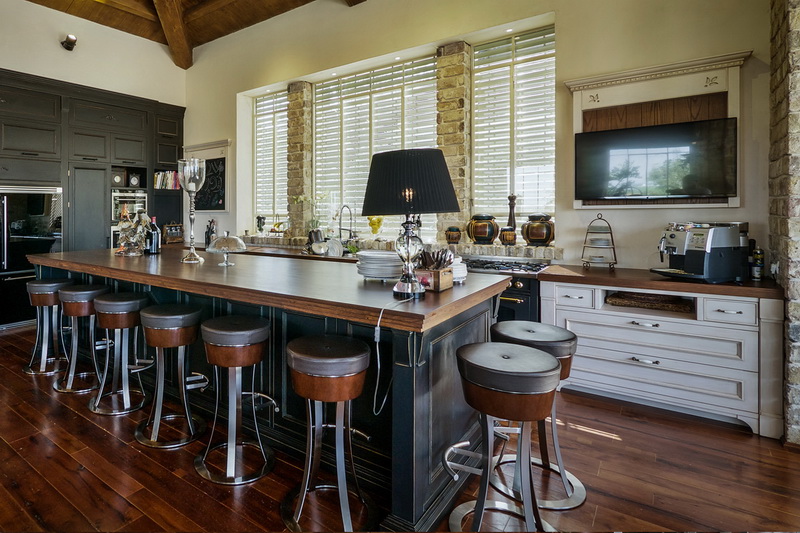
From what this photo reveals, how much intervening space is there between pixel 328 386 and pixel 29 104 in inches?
235

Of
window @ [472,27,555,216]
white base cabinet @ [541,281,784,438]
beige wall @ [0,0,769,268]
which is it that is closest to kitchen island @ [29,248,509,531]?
white base cabinet @ [541,281,784,438]

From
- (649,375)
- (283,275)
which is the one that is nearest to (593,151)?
(649,375)

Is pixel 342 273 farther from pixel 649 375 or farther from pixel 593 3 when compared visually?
pixel 593 3

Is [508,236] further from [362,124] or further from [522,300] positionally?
[362,124]

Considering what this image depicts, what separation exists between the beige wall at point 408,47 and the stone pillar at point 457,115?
0.19 metres

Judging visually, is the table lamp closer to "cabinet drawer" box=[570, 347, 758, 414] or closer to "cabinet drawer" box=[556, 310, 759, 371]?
"cabinet drawer" box=[556, 310, 759, 371]

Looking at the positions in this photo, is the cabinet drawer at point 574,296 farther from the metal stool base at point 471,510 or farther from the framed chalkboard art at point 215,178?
the framed chalkboard art at point 215,178

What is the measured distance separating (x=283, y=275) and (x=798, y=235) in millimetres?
2958

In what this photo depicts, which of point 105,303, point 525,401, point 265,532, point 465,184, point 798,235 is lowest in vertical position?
point 265,532

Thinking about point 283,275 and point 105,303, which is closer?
point 283,275

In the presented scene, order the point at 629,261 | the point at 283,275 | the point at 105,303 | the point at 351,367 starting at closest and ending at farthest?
1. the point at 351,367
2. the point at 283,275
3. the point at 105,303
4. the point at 629,261

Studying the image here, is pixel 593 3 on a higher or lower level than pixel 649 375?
higher

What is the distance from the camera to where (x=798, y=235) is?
2.50 m

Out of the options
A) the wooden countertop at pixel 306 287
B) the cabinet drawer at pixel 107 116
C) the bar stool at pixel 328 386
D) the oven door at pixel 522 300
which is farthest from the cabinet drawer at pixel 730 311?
the cabinet drawer at pixel 107 116
